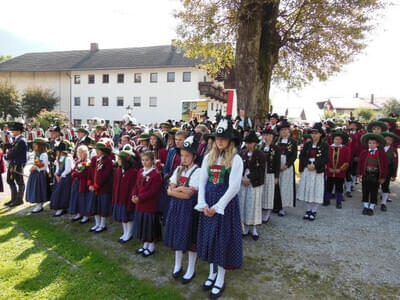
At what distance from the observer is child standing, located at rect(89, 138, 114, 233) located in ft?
18.5

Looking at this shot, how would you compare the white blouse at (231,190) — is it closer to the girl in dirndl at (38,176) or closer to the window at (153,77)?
the girl in dirndl at (38,176)

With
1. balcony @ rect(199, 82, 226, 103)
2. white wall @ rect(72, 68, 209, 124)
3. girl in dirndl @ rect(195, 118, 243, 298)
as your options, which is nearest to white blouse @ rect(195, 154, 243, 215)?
girl in dirndl @ rect(195, 118, 243, 298)

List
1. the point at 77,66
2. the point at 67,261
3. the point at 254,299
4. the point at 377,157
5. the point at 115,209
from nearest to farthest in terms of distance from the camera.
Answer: the point at 254,299, the point at 67,261, the point at 115,209, the point at 377,157, the point at 77,66

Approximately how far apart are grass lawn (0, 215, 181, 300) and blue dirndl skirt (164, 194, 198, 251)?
602mm

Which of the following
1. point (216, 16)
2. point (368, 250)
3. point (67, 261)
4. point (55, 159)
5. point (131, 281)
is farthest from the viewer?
point (216, 16)

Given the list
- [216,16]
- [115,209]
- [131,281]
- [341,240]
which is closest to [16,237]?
[115,209]

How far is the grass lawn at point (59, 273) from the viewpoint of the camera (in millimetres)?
3793

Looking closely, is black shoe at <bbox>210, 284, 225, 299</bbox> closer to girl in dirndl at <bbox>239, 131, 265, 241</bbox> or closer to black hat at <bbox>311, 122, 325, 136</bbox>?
girl in dirndl at <bbox>239, 131, 265, 241</bbox>

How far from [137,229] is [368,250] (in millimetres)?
3979

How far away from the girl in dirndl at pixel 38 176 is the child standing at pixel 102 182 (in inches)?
73.5

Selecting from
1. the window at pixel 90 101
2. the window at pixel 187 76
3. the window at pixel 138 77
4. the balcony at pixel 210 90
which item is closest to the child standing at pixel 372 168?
the balcony at pixel 210 90

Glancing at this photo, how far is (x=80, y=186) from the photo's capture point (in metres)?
6.01

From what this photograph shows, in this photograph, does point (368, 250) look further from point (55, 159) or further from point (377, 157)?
point (55, 159)

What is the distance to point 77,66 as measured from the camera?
1529 inches
